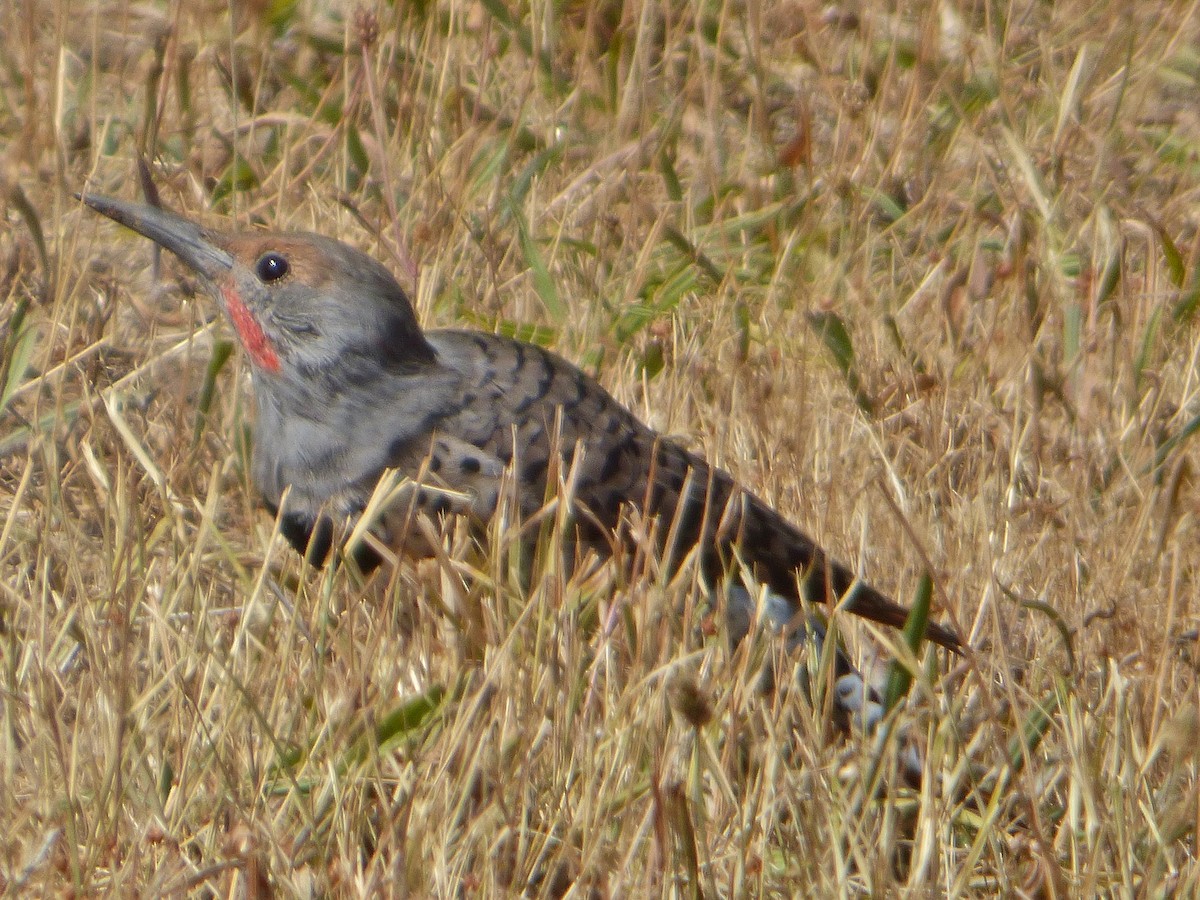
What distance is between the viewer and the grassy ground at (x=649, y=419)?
9.77 feet

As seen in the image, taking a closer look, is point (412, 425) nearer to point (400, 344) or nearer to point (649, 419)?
point (400, 344)

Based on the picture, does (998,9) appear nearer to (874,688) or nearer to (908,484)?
(908,484)

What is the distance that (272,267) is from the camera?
4414 mm

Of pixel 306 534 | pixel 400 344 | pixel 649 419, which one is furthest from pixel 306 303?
pixel 649 419

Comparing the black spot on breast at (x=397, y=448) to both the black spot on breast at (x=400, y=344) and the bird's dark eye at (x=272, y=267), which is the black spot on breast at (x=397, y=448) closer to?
the black spot on breast at (x=400, y=344)

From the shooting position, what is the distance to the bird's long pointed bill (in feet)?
14.7

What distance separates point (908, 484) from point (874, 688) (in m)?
0.57

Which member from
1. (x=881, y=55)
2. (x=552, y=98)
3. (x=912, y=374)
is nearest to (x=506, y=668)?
(x=912, y=374)

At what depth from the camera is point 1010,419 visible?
476cm

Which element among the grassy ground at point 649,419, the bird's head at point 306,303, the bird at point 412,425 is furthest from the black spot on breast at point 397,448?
the grassy ground at point 649,419

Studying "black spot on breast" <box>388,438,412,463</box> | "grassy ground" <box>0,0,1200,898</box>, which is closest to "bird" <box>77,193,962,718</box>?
"black spot on breast" <box>388,438,412,463</box>

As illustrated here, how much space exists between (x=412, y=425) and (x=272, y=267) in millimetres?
535

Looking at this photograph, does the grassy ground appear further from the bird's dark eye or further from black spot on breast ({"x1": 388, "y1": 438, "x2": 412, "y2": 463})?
black spot on breast ({"x1": 388, "y1": 438, "x2": 412, "y2": 463})

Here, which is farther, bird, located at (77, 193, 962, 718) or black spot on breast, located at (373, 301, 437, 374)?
black spot on breast, located at (373, 301, 437, 374)
